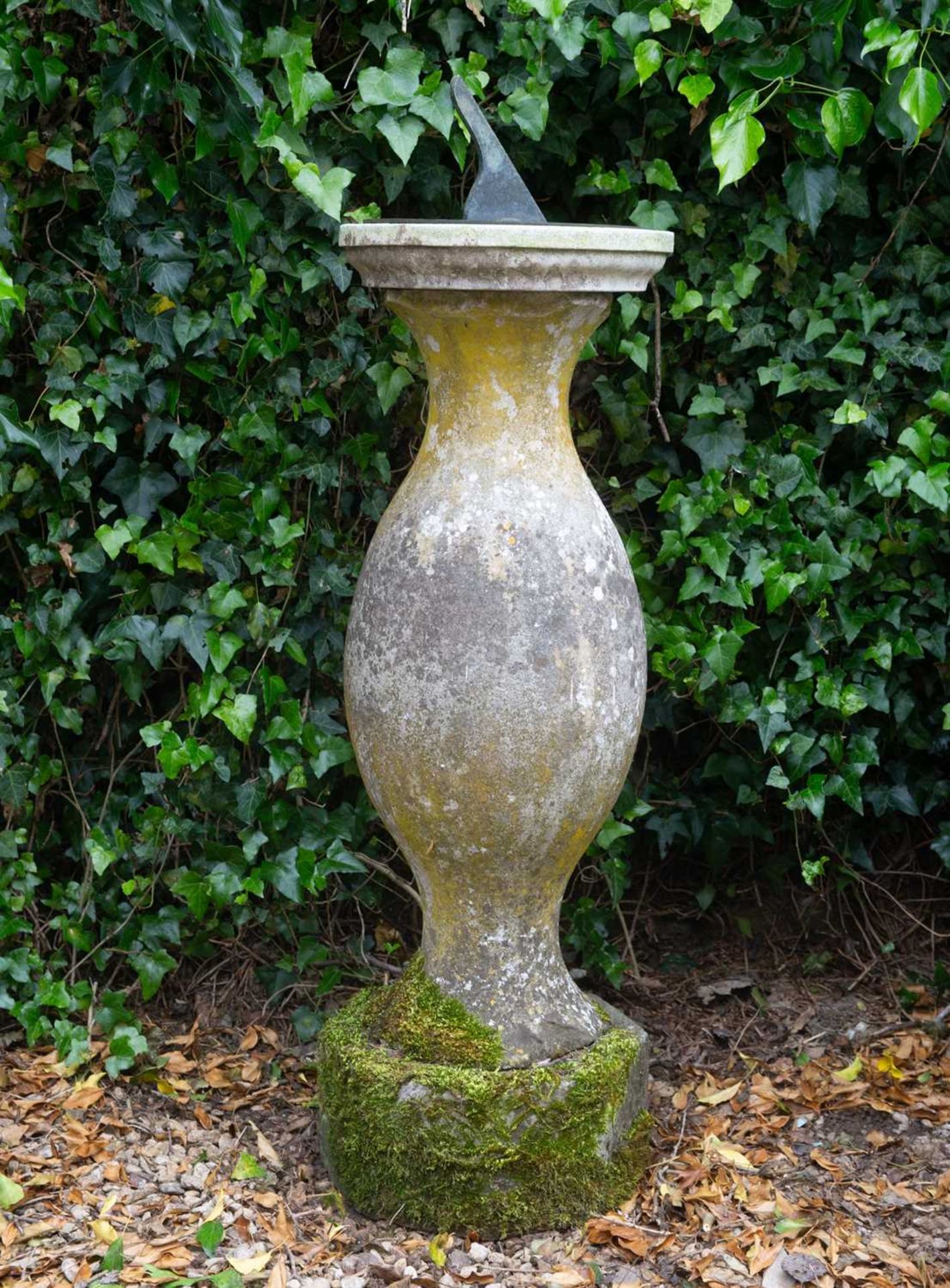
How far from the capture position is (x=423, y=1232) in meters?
2.74

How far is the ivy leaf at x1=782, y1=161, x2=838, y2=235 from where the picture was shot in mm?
3188

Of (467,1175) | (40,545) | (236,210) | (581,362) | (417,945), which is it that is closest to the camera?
(467,1175)

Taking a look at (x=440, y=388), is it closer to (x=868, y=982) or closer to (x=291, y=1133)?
(x=291, y=1133)

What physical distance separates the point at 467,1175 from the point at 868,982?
1.46 metres

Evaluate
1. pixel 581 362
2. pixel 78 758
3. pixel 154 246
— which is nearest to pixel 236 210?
pixel 154 246

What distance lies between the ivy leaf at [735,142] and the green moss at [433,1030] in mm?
1719

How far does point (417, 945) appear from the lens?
12.4 feet

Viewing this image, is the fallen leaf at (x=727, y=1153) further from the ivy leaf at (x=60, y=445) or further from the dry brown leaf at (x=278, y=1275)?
the ivy leaf at (x=60, y=445)

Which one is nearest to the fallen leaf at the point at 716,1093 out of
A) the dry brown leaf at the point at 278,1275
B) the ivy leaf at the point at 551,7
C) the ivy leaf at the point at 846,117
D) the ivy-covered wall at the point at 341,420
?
the ivy-covered wall at the point at 341,420

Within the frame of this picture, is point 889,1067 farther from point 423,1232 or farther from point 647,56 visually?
point 647,56

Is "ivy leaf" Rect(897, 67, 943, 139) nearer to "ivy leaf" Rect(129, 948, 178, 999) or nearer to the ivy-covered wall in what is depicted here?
the ivy-covered wall

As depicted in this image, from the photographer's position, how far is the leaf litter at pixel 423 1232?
262 centimetres

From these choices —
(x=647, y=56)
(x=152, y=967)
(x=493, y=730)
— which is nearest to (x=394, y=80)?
(x=647, y=56)

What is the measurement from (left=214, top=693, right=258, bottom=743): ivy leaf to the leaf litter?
769mm
